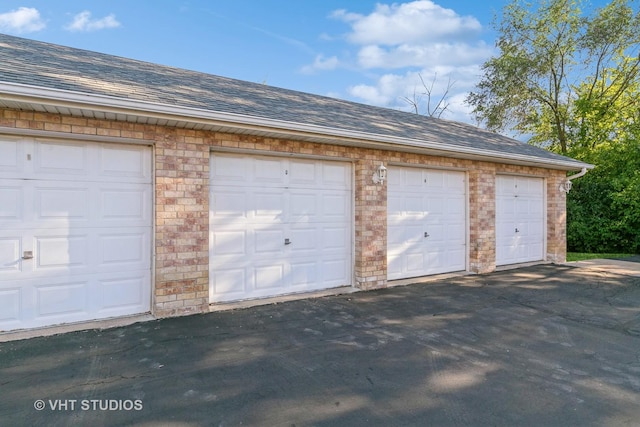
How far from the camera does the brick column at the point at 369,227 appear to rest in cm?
668

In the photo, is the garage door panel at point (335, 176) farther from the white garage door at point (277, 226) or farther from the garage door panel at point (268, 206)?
the garage door panel at point (268, 206)

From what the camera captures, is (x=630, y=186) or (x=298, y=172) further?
(x=630, y=186)

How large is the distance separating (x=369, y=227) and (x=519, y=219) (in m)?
5.01

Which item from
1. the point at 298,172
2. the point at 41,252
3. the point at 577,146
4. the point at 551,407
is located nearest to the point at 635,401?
the point at 551,407

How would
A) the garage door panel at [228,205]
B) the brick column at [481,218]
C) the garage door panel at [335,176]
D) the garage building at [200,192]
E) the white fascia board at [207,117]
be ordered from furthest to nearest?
the brick column at [481,218], the garage door panel at [335,176], the garage door panel at [228,205], the garage building at [200,192], the white fascia board at [207,117]

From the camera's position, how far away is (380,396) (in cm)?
295

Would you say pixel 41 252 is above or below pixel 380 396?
above

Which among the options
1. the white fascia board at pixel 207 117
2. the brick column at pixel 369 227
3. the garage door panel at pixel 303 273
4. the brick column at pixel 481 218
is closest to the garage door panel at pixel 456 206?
the brick column at pixel 481 218

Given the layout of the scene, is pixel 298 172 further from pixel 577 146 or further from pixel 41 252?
pixel 577 146

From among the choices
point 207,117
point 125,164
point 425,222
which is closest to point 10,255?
point 125,164

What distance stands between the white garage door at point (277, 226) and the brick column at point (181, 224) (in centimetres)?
32

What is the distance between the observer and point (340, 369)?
3453 millimetres

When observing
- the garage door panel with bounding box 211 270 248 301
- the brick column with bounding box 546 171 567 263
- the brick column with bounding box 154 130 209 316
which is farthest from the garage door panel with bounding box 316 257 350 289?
the brick column with bounding box 546 171 567 263

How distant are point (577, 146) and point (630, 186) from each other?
5.06 metres
